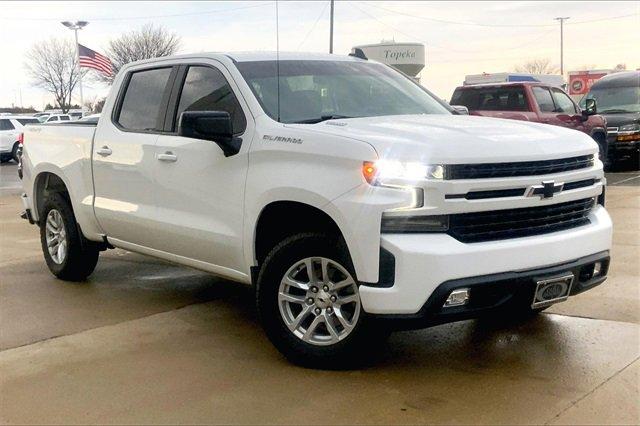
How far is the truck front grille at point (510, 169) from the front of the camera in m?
3.84

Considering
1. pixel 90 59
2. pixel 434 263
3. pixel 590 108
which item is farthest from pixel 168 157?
pixel 90 59

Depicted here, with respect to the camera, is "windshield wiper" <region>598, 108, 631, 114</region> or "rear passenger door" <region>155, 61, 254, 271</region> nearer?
"rear passenger door" <region>155, 61, 254, 271</region>

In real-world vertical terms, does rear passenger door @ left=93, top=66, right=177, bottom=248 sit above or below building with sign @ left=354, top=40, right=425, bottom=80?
below

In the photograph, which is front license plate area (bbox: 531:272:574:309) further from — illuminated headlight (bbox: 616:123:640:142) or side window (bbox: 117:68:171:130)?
illuminated headlight (bbox: 616:123:640:142)

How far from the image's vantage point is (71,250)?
6.69m

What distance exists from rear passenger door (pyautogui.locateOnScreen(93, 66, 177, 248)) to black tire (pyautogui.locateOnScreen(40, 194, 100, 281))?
1.98 ft

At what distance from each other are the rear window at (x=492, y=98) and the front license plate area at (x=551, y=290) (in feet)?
35.1

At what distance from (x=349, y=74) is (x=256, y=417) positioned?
272 cm

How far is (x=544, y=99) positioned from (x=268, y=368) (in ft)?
38.0

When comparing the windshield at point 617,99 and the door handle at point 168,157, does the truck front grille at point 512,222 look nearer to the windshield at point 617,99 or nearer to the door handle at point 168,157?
the door handle at point 168,157

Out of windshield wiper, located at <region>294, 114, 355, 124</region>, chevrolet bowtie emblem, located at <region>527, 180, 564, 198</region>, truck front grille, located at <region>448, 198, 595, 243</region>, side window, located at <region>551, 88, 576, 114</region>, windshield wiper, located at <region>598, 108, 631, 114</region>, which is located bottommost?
truck front grille, located at <region>448, 198, 595, 243</region>

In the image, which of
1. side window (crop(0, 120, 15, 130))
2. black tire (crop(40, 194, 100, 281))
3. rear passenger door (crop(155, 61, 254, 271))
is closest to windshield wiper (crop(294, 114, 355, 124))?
rear passenger door (crop(155, 61, 254, 271))

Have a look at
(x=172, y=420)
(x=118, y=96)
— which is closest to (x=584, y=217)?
(x=172, y=420)

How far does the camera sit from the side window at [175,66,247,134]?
491 cm
